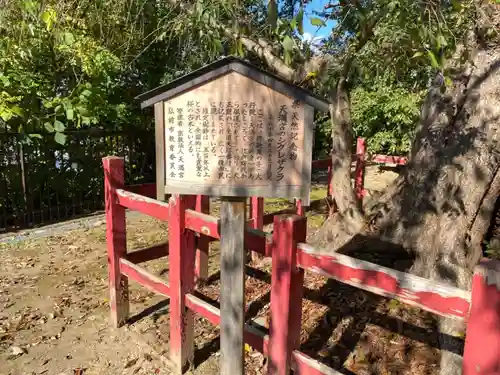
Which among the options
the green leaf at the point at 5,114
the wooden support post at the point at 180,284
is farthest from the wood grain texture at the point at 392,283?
the green leaf at the point at 5,114

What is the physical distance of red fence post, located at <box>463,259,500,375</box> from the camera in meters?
1.61

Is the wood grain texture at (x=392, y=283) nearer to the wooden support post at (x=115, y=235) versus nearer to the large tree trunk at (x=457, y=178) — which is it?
the large tree trunk at (x=457, y=178)

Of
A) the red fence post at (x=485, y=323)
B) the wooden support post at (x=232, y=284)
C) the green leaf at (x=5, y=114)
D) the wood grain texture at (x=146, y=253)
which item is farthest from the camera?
the green leaf at (x=5, y=114)

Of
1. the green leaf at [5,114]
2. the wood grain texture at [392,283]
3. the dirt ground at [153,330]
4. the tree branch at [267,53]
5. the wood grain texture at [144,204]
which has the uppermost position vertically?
the tree branch at [267,53]

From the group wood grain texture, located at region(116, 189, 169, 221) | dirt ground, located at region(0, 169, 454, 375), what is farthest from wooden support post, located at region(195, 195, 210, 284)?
wood grain texture, located at region(116, 189, 169, 221)

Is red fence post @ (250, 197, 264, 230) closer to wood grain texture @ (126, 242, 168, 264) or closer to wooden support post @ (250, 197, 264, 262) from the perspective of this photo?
wooden support post @ (250, 197, 264, 262)

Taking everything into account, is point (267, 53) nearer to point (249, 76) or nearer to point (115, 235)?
point (115, 235)

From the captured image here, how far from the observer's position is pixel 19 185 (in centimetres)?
704

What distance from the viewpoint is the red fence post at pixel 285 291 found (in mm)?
2336

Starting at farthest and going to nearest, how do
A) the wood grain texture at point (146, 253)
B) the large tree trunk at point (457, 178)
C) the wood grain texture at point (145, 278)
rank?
the wood grain texture at point (146, 253) → the large tree trunk at point (457, 178) → the wood grain texture at point (145, 278)

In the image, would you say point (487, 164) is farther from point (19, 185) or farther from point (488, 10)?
point (19, 185)

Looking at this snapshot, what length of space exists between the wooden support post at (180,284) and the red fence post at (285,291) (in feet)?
2.88

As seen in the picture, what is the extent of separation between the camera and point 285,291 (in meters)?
2.37

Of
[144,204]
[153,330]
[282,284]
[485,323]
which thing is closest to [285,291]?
[282,284]
